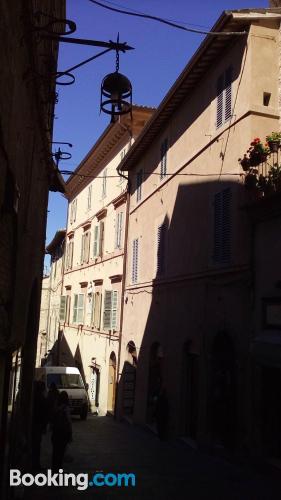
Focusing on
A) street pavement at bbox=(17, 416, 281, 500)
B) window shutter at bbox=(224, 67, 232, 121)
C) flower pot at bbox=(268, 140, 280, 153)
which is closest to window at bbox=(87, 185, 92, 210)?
street pavement at bbox=(17, 416, 281, 500)

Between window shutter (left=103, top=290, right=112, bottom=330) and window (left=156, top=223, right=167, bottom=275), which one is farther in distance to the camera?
window shutter (left=103, top=290, right=112, bottom=330)

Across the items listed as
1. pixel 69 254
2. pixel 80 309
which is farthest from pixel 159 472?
pixel 69 254

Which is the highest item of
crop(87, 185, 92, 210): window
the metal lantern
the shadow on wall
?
crop(87, 185, 92, 210): window

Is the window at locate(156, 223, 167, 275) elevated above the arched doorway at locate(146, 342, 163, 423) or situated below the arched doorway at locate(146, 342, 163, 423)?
above

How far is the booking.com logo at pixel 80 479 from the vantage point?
8956mm

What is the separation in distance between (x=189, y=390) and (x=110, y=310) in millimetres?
9011

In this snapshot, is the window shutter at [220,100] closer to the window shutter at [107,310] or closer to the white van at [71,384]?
the window shutter at [107,310]

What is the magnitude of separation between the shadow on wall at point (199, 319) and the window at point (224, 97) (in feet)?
5.56

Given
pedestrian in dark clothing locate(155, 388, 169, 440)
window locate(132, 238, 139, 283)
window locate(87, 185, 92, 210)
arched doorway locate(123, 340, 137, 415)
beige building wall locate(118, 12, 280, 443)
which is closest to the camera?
beige building wall locate(118, 12, 280, 443)

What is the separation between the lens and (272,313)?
9.96 metres

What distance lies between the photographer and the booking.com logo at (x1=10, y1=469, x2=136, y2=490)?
896cm

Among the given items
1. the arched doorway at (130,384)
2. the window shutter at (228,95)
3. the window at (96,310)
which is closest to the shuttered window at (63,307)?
the window at (96,310)

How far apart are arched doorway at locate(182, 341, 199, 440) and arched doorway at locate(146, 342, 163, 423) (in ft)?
8.13

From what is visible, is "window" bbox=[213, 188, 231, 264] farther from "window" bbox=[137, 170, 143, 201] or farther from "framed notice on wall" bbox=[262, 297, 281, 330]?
"window" bbox=[137, 170, 143, 201]
